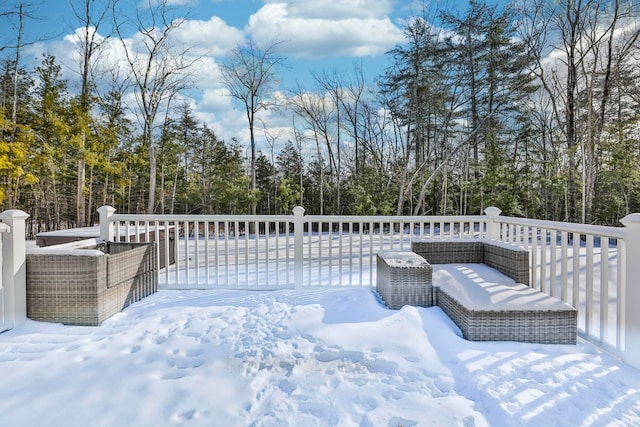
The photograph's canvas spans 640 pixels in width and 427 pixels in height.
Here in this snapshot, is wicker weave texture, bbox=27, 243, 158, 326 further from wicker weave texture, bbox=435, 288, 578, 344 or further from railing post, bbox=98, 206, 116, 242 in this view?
wicker weave texture, bbox=435, 288, 578, 344

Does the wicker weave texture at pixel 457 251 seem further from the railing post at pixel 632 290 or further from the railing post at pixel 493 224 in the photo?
the railing post at pixel 632 290

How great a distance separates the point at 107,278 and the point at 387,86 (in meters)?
11.8

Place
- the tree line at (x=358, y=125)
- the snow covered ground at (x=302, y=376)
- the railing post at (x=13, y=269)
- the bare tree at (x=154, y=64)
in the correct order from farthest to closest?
the bare tree at (x=154, y=64) < the tree line at (x=358, y=125) < the railing post at (x=13, y=269) < the snow covered ground at (x=302, y=376)

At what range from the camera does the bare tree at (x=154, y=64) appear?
33.8 feet

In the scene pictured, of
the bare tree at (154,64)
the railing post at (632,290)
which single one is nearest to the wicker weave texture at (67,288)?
the railing post at (632,290)

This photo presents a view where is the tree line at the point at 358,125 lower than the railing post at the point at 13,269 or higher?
higher

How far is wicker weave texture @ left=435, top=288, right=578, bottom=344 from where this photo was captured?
2.40 metres

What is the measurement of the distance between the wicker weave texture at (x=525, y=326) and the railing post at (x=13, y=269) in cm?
330

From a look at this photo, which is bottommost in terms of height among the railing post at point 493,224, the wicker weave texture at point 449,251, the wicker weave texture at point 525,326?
the wicker weave texture at point 525,326

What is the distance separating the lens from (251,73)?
11641 millimetres

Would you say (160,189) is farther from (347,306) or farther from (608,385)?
(608,385)

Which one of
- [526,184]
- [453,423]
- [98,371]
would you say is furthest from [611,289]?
[526,184]

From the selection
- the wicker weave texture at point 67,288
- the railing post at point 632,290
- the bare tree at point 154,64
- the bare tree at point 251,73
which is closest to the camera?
the railing post at point 632,290

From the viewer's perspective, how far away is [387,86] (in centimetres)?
1283
